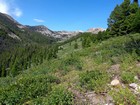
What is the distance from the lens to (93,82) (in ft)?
29.3

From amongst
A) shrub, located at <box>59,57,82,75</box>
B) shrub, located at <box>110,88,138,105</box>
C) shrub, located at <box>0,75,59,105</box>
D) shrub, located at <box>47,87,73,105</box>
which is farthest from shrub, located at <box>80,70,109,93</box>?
shrub, located at <box>59,57,82,75</box>

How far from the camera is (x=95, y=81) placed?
8.91m

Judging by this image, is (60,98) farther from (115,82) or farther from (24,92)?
(115,82)

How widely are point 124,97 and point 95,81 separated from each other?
182 centimetres

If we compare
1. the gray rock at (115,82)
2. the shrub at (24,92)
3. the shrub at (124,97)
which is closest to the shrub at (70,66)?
the shrub at (24,92)

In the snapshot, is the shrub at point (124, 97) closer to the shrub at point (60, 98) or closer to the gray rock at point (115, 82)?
the gray rock at point (115, 82)

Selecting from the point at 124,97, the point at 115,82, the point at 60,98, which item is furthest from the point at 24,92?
the point at 124,97

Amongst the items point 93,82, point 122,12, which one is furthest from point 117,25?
point 93,82

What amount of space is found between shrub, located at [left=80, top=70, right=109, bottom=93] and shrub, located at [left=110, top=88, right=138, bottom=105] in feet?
2.73

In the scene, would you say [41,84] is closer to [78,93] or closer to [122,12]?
[78,93]

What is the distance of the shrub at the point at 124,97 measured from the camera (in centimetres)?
710

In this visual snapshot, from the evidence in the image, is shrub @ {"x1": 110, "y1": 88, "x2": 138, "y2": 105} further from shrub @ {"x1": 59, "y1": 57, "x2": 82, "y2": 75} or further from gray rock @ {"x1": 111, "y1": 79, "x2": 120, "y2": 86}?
shrub @ {"x1": 59, "y1": 57, "x2": 82, "y2": 75}

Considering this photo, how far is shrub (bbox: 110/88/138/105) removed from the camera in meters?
7.10

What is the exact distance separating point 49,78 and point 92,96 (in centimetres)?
301
